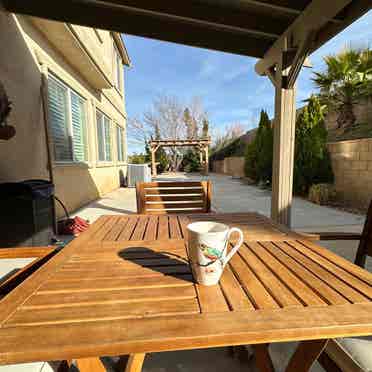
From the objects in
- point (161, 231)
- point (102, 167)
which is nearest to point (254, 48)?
point (161, 231)

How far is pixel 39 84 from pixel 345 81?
6844mm

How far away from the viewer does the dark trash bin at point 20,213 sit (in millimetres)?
2029

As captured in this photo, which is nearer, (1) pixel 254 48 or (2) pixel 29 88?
(1) pixel 254 48

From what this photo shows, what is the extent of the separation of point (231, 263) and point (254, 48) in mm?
2544

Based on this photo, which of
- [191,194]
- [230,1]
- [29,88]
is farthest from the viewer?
[29,88]

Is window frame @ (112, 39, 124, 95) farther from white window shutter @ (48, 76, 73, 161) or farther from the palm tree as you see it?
the palm tree

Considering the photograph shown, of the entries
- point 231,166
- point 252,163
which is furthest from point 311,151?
point 231,166

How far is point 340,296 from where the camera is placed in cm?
61

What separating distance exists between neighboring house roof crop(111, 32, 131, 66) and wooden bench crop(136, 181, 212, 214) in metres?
6.95

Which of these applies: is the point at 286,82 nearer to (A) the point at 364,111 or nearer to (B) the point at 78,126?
(B) the point at 78,126

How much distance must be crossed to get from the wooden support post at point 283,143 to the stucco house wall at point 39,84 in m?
2.95

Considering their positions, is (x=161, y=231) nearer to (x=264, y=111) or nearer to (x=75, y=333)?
(x=75, y=333)

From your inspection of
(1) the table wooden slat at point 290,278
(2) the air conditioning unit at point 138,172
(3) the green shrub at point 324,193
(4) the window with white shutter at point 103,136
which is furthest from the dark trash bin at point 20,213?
(2) the air conditioning unit at point 138,172

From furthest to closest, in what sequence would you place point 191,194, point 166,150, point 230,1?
point 166,150
point 191,194
point 230,1
